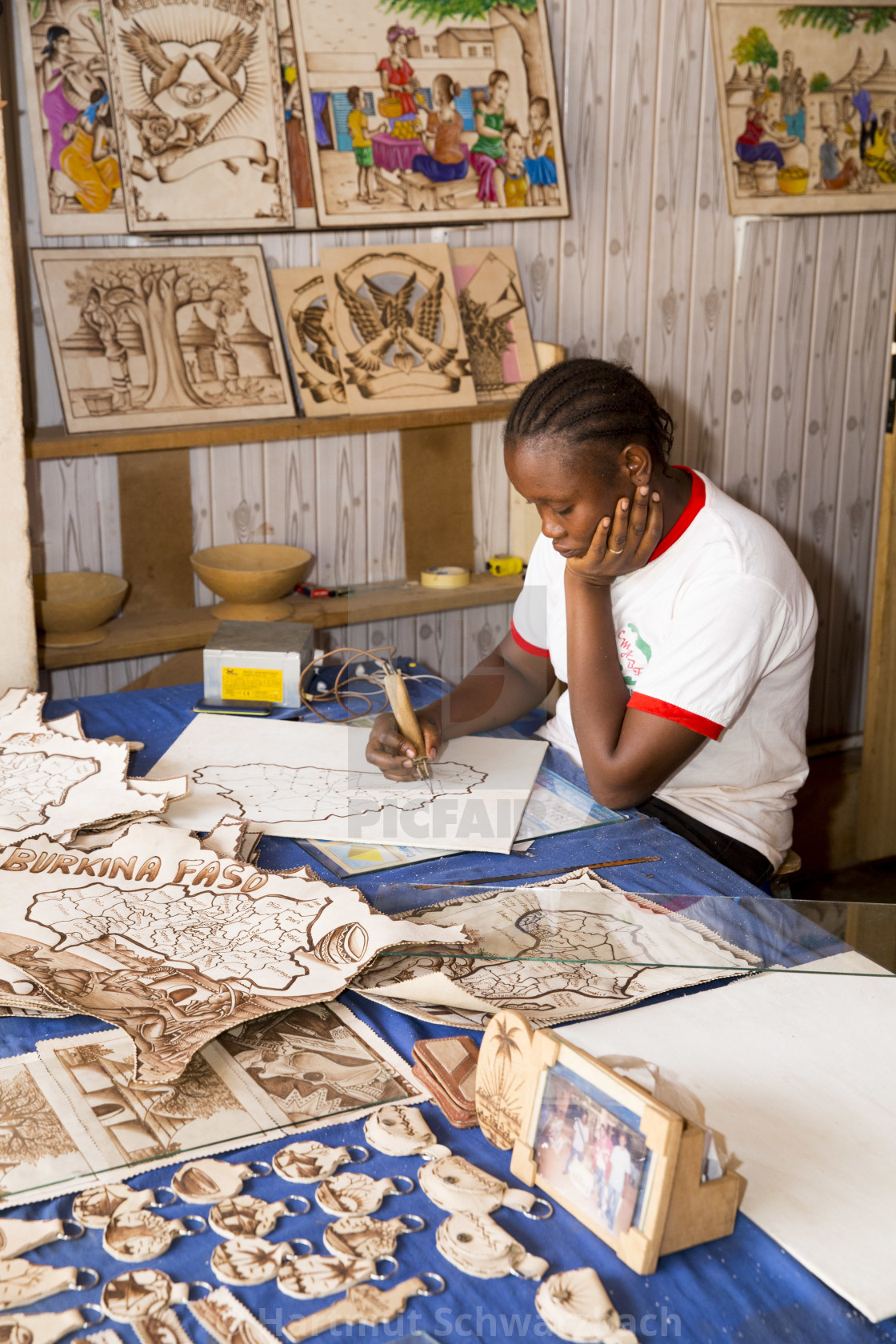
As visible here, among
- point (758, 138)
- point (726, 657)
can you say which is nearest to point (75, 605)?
point (726, 657)

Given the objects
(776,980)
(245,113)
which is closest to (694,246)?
(245,113)

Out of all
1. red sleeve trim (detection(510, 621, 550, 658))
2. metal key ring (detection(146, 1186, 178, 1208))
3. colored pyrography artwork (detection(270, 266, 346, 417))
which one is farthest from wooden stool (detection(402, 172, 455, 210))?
metal key ring (detection(146, 1186, 178, 1208))

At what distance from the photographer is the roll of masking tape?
124 inches

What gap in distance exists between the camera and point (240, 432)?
9.12ft

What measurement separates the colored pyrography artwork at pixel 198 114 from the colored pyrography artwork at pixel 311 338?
15 centimetres

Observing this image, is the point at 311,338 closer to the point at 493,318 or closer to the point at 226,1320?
the point at 493,318

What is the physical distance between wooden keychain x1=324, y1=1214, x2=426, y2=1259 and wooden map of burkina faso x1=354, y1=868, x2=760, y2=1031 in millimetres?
255

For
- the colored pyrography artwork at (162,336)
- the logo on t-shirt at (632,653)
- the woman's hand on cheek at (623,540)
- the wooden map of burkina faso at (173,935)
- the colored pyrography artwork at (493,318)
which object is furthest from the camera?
the colored pyrography artwork at (493,318)

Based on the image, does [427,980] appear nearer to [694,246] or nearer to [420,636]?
[420,636]

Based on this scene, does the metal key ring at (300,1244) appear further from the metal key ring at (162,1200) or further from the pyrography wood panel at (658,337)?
the pyrography wood panel at (658,337)

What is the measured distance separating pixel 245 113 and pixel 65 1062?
7.86 feet

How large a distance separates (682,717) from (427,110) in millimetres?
2031

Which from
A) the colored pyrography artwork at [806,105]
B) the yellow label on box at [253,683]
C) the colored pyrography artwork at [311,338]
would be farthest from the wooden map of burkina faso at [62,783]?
the colored pyrography artwork at [806,105]

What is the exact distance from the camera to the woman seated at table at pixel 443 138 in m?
3.00
